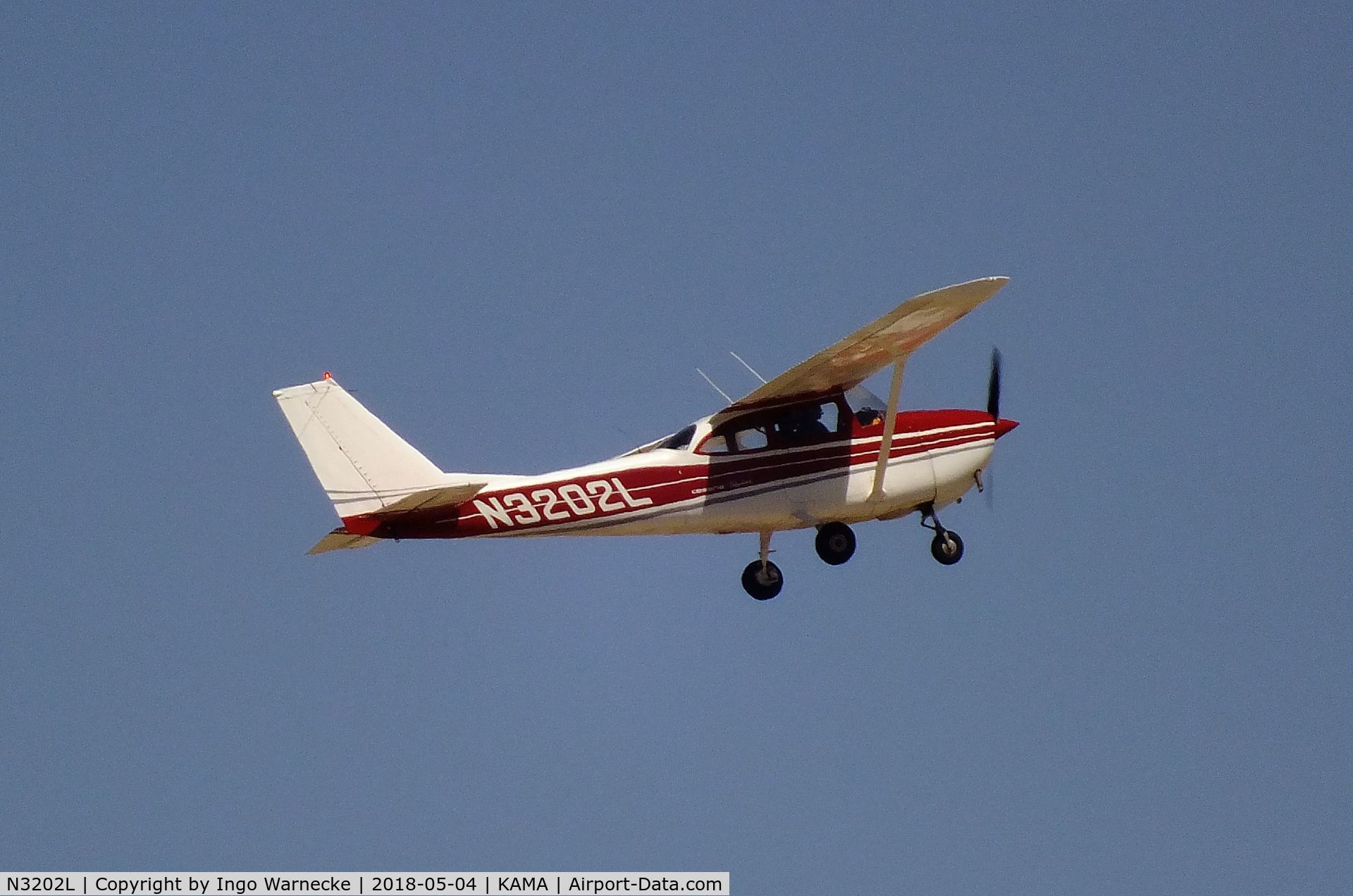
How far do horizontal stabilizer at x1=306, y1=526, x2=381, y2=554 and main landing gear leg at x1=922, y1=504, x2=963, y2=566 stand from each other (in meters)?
6.07

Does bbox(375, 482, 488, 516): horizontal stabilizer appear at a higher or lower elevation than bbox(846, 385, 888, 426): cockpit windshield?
lower

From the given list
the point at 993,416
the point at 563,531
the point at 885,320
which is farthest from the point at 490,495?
the point at 993,416

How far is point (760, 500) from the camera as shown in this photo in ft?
75.2

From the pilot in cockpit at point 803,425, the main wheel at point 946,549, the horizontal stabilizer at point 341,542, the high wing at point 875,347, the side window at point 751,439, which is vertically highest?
the high wing at point 875,347

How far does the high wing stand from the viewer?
856 inches

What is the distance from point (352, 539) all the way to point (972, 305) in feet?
21.3

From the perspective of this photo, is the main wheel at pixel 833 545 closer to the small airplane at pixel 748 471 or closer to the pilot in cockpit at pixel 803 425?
the small airplane at pixel 748 471

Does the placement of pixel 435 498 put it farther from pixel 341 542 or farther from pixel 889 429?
pixel 889 429

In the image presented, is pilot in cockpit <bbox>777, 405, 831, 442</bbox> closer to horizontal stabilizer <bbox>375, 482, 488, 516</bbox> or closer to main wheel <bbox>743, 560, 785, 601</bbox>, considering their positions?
main wheel <bbox>743, 560, 785, 601</bbox>

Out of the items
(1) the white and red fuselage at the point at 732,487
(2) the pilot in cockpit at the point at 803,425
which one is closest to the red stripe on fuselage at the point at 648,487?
(1) the white and red fuselage at the point at 732,487

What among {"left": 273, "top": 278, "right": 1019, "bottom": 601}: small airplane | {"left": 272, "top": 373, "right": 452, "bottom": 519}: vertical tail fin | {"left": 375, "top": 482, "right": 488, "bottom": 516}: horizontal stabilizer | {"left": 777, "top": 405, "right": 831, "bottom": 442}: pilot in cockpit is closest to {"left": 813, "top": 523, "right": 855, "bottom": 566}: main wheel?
{"left": 273, "top": 278, "right": 1019, "bottom": 601}: small airplane

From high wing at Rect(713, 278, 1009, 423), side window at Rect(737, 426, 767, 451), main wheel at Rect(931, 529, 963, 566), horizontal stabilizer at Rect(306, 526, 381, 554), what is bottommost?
horizontal stabilizer at Rect(306, 526, 381, 554)

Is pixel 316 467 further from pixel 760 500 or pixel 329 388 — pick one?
pixel 760 500

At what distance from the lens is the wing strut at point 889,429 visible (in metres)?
23.2
